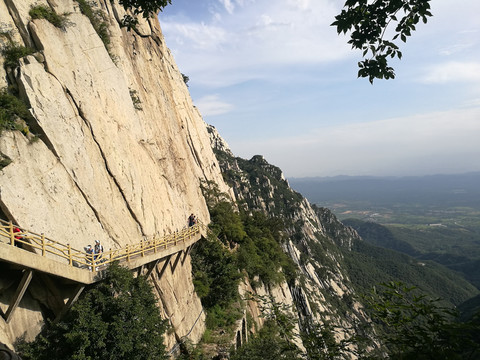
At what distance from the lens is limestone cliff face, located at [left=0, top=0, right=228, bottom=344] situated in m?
14.7

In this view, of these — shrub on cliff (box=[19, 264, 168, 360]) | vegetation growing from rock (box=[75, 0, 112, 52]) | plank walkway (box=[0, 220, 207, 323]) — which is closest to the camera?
plank walkway (box=[0, 220, 207, 323])

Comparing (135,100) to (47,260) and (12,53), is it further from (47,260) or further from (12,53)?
(47,260)

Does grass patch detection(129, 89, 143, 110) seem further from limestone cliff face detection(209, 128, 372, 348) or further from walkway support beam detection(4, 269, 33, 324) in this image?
limestone cliff face detection(209, 128, 372, 348)

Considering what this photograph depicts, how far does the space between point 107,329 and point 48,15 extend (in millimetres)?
20673

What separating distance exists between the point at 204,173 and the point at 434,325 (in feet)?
144

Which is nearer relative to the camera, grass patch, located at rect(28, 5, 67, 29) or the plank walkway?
the plank walkway

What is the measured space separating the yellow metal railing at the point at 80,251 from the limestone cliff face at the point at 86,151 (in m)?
0.64

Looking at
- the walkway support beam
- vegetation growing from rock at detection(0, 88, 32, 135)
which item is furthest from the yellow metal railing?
vegetation growing from rock at detection(0, 88, 32, 135)

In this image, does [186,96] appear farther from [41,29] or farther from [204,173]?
[41,29]

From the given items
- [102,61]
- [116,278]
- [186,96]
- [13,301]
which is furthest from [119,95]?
[186,96]

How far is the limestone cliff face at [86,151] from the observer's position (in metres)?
14.7

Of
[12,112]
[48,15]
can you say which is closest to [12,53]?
[12,112]

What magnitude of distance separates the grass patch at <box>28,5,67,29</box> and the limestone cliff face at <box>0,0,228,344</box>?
0.34m

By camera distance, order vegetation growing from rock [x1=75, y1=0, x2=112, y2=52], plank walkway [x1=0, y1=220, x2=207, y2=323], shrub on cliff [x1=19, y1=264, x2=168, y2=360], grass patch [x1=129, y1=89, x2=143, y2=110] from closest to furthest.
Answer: plank walkway [x1=0, y1=220, x2=207, y2=323] < shrub on cliff [x1=19, y1=264, x2=168, y2=360] < vegetation growing from rock [x1=75, y1=0, x2=112, y2=52] < grass patch [x1=129, y1=89, x2=143, y2=110]
